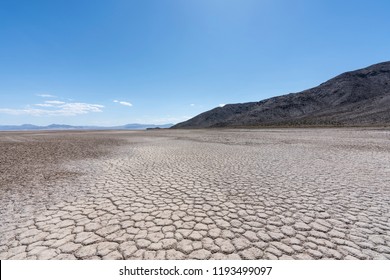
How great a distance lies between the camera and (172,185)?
18.9ft

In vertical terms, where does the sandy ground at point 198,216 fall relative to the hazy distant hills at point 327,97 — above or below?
below

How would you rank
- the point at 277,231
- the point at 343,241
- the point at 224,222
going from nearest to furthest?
the point at 343,241 → the point at 277,231 → the point at 224,222

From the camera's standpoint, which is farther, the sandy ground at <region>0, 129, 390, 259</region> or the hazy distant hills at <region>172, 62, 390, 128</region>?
the hazy distant hills at <region>172, 62, 390, 128</region>

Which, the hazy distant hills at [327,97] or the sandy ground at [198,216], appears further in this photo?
the hazy distant hills at [327,97]

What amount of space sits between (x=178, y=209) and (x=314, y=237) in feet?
8.63

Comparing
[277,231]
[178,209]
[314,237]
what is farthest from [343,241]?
[178,209]

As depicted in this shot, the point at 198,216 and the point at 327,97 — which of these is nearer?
the point at 198,216

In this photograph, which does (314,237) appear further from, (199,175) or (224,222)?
(199,175)

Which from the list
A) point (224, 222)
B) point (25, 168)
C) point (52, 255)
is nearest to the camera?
point (52, 255)

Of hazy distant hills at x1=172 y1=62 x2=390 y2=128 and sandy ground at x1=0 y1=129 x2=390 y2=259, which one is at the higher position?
hazy distant hills at x1=172 y1=62 x2=390 y2=128

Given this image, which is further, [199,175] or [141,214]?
[199,175]

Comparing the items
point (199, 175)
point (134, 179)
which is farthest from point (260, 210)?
point (134, 179)

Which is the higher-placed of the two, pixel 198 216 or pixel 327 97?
pixel 327 97

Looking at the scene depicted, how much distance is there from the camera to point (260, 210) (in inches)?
158
